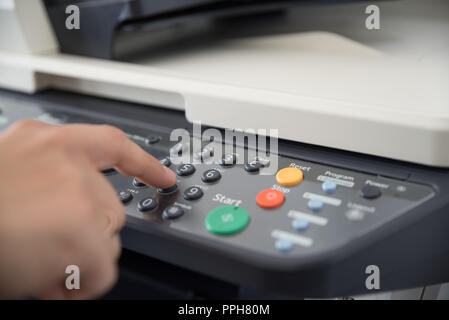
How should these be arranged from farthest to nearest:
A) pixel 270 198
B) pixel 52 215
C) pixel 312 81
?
pixel 312 81 < pixel 270 198 < pixel 52 215

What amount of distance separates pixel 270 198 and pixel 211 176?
0.07m

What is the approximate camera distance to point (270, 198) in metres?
0.40

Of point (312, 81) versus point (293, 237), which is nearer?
point (293, 237)

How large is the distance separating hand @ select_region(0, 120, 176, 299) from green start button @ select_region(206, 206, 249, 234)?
0.24ft

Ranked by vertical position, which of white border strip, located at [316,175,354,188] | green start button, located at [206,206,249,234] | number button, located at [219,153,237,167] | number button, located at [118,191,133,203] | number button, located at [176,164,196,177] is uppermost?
number button, located at [219,153,237,167]

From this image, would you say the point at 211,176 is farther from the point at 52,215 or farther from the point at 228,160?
the point at 52,215

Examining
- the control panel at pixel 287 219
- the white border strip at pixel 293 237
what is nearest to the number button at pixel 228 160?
the control panel at pixel 287 219

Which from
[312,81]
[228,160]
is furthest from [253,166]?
Answer: [312,81]

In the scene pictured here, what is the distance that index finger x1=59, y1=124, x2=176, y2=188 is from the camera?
0.38 m

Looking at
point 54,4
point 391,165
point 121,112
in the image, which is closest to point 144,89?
point 121,112

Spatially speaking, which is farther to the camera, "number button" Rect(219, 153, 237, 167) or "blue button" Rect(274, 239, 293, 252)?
"number button" Rect(219, 153, 237, 167)

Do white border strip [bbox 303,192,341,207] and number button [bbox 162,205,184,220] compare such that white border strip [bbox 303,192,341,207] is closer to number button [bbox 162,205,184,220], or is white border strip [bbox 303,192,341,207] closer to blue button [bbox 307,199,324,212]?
blue button [bbox 307,199,324,212]

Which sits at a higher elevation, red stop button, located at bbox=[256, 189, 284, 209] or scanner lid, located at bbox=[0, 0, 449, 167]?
scanner lid, located at bbox=[0, 0, 449, 167]

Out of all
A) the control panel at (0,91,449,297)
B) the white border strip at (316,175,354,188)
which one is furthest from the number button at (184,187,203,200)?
the white border strip at (316,175,354,188)
